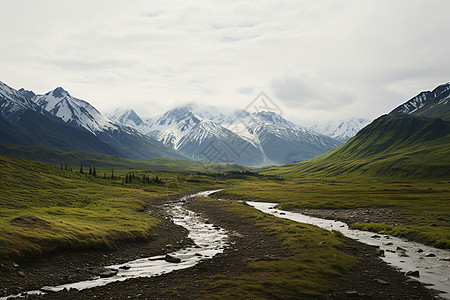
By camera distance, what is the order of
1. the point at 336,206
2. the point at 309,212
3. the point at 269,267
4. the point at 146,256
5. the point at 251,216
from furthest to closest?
the point at 336,206 → the point at 309,212 → the point at 251,216 → the point at 146,256 → the point at 269,267

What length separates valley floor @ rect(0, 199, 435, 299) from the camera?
2366 cm

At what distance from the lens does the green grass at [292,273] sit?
77.6 ft

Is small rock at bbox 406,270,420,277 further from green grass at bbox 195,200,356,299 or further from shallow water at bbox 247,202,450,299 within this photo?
green grass at bbox 195,200,356,299

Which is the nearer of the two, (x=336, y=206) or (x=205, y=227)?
(x=205, y=227)

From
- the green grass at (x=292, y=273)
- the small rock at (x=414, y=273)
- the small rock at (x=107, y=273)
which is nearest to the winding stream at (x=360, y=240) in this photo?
the small rock at (x=414, y=273)

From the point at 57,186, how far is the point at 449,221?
377 ft

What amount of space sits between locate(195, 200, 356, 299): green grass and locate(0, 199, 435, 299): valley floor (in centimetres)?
15

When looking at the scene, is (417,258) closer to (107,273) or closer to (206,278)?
(206,278)

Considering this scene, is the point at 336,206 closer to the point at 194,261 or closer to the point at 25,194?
the point at 194,261

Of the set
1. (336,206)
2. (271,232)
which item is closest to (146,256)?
(271,232)

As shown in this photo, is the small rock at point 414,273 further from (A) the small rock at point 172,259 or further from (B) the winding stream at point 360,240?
(A) the small rock at point 172,259

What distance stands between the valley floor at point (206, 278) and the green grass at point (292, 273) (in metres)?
0.15

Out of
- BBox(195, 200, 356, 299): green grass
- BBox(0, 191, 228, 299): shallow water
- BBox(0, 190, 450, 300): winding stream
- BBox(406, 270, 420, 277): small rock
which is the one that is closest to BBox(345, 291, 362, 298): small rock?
BBox(195, 200, 356, 299): green grass

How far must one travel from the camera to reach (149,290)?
24.4 meters
